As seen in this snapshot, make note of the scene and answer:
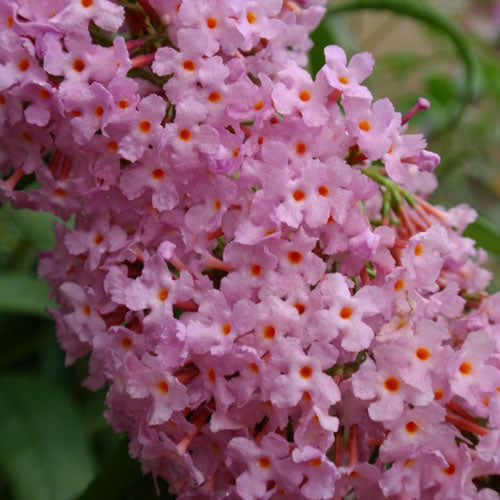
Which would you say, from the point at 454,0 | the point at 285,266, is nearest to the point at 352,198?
the point at 285,266

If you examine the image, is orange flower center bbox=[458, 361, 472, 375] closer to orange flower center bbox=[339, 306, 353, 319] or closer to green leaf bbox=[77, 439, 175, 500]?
orange flower center bbox=[339, 306, 353, 319]

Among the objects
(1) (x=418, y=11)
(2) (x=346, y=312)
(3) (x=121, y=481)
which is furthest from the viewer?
(1) (x=418, y=11)

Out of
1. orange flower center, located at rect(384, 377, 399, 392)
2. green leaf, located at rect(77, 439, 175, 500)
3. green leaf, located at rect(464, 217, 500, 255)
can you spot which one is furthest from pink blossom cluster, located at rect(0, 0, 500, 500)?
green leaf, located at rect(464, 217, 500, 255)

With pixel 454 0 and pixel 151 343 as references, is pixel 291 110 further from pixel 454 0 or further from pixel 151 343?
pixel 454 0

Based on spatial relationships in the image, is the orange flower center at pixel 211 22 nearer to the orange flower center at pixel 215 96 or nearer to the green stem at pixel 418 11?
the orange flower center at pixel 215 96

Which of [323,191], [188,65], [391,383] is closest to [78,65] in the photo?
[188,65]

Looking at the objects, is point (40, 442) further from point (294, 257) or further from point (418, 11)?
point (418, 11)
